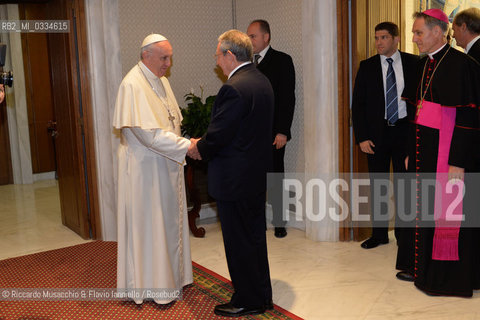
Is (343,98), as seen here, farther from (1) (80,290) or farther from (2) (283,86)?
(1) (80,290)

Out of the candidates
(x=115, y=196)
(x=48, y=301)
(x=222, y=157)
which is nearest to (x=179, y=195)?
(x=222, y=157)

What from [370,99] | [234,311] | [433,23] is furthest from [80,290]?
[433,23]

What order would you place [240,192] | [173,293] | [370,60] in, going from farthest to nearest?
[370,60]
[173,293]
[240,192]

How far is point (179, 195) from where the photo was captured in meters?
3.52

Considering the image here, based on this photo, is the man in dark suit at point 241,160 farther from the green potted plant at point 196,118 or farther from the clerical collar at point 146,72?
the green potted plant at point 196,118

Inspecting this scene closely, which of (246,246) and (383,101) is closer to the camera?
(246,246)

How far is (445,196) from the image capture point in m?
3.37

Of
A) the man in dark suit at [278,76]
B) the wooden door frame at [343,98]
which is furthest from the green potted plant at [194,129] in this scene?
the wooden door frame at [343,98]

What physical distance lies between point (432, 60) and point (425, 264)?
1.45 m

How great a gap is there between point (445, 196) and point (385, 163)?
3.74 ft

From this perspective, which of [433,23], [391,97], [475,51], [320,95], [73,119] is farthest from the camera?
[73,119]

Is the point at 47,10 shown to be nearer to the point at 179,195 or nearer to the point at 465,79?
the point at 179,195

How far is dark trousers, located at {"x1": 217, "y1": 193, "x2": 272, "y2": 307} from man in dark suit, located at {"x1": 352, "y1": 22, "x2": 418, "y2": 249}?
1.67 m

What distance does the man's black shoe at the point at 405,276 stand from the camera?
147 inches
